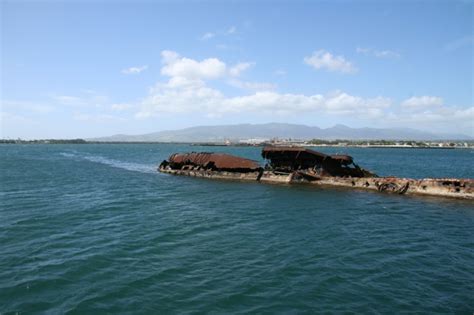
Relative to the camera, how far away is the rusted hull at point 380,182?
84.7 ft

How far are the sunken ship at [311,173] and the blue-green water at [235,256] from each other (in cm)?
242

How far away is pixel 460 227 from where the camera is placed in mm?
18047

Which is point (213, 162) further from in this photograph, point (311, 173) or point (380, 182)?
point (380, 182)

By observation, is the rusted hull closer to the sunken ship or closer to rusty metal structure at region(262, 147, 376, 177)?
the sunken ship

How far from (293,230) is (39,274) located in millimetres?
10134

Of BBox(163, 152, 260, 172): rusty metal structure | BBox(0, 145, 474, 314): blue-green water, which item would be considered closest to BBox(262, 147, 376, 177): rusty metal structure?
BBox(163, 152, 260, 172): rusty metal structure

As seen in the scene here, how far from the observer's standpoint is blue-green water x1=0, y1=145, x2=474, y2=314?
9.86 metres

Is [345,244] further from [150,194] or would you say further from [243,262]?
[150,194]

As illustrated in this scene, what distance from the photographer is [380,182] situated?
29.0m

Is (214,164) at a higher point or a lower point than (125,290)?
higher

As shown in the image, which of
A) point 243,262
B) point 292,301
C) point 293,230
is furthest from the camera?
point 293,230

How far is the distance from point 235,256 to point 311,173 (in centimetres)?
2064

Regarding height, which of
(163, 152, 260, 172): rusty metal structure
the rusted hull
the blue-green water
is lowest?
the blue-green water

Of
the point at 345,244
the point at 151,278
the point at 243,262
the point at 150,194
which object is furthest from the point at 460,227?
the point at 150,194
